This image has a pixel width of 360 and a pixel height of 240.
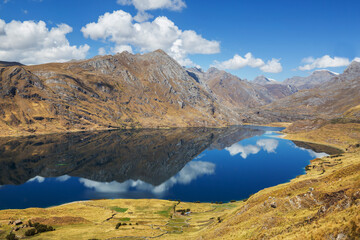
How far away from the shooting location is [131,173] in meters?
138

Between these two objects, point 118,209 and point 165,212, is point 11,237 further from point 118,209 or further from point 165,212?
point 165,212

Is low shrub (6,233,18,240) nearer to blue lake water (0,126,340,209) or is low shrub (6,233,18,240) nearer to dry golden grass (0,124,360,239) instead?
dry golden grass (0,124,360,239)

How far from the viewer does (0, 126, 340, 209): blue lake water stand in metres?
104

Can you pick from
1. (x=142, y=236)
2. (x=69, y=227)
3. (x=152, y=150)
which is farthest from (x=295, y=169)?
(x=69, y=227)

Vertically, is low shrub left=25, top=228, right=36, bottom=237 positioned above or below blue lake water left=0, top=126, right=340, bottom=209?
above

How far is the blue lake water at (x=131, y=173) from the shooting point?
10400 cm

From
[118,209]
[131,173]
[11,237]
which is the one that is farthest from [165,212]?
[131,173]

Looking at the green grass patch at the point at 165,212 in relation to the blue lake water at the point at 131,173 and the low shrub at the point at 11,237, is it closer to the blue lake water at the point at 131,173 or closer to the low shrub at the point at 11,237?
the blue lake water at the point at 131,173

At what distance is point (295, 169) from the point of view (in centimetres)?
14575

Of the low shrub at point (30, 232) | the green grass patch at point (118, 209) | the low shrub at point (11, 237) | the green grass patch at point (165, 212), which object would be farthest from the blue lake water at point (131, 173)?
the low shrub at point (11, 237)

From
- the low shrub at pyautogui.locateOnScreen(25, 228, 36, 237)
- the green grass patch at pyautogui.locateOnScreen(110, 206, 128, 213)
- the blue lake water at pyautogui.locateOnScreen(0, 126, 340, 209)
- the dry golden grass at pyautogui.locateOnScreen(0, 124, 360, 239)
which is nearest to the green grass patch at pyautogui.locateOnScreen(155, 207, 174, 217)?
the dry golden grass at pyautogui.locateOnScreen(0, 124, 360, 239)

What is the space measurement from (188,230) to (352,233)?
1663 inches

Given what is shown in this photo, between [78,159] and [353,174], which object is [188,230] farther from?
[78,159]

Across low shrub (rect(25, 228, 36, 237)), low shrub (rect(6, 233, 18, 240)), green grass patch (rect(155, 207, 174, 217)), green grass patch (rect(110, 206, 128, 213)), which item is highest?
low shrub (rect(6, 233, 18, 240))
